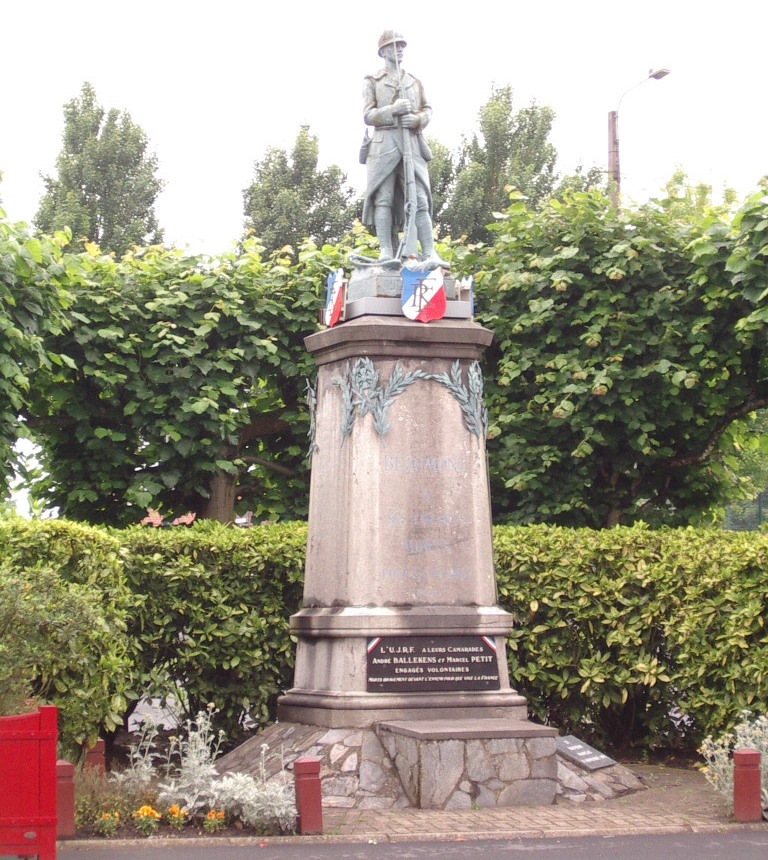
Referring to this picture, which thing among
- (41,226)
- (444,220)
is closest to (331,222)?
(444,220)

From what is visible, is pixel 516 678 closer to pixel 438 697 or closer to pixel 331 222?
pixel 438 697

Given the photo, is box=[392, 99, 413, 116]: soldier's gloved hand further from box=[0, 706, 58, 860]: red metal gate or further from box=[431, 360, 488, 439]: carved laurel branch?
box=[0, 706, 58, 860]: red metal gate

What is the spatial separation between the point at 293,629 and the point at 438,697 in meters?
1.74

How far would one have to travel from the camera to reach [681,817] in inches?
425

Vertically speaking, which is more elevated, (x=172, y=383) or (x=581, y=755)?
(x=172, y=383)

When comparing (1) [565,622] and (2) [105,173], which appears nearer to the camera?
(1) [565,622]

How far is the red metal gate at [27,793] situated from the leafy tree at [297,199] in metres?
34.9

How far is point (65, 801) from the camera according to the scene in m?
9.63

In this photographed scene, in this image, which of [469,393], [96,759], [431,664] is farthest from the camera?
[469,393]

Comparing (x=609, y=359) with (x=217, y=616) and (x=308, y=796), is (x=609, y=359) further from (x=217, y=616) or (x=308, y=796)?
(x=308, y=796)

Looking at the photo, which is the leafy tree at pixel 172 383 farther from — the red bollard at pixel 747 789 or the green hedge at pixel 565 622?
the red bollard at pixel 747 789

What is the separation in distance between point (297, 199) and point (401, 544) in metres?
31.6

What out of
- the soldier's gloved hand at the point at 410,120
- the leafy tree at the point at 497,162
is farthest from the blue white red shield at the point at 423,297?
the leafy tree at the point at 497,162

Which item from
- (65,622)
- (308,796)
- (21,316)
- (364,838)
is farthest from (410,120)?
(364,838)
